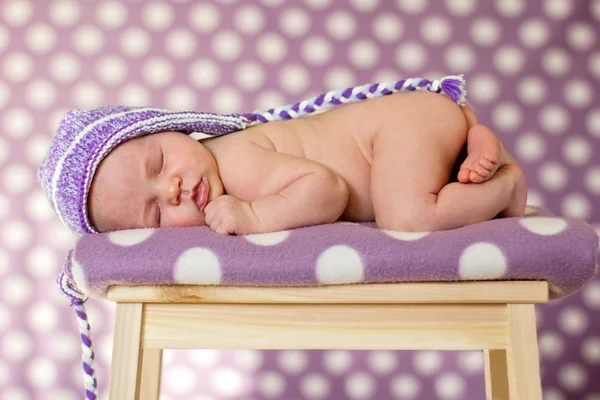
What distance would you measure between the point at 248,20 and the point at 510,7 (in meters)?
0.65

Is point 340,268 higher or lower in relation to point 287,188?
lower

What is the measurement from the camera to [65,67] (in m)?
1.66

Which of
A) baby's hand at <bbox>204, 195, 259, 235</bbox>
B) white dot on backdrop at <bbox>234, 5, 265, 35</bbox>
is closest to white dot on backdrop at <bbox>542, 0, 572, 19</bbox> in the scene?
white dot on backdrop at <bbox>234, 5, 265, 35</bbox>

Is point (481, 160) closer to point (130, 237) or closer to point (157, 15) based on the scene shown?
point (130, 237)

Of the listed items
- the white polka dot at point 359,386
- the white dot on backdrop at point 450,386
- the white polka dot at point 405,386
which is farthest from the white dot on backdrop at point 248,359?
the white dot on backdrop at point 450,386

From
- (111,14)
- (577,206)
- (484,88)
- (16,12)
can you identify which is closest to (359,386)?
(577,206)

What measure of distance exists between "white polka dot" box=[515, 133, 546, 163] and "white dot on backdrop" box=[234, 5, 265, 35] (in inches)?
27.5

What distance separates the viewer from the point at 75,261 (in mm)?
866

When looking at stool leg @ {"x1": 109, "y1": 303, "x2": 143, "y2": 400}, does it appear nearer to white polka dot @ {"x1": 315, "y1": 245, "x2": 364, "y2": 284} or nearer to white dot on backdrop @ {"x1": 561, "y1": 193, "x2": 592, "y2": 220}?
white polka dot @ {"x1": 315, "y1": 245, "x2": 364, "y2": 284}

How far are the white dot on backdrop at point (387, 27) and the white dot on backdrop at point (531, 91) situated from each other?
0.32m

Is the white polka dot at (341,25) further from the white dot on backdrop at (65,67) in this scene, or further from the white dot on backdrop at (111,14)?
the white dot on backdrop at (65,67)

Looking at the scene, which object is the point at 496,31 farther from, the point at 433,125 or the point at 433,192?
the point at 433,192

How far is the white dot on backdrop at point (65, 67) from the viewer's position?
165cm

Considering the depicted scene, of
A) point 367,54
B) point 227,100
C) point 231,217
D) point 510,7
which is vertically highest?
point 510,7
